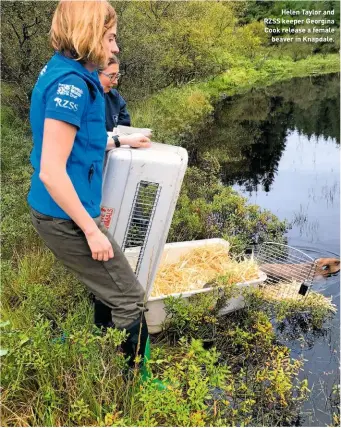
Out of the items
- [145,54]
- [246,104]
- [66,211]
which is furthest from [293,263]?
[246,104]

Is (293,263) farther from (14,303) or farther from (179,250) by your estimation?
(14,303)

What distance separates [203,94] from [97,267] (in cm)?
1616

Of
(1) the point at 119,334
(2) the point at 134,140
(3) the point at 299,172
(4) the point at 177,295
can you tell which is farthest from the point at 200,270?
(3) the point at 299,172

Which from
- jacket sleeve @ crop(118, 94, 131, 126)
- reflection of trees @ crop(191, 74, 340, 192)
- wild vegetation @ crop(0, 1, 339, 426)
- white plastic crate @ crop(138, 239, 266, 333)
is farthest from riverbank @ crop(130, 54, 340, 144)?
jacket sleeve @ crop(118, 94, 131, 126)

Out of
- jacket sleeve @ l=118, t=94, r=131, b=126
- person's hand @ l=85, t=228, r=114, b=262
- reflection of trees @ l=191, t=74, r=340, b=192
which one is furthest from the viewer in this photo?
reflection of trees @ l=191, t=74, r=340, b=192

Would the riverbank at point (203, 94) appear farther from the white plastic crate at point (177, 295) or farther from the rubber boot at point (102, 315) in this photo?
the rubber boot at point (102, 315)

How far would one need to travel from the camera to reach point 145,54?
38.6ft

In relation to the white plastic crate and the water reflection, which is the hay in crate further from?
the water reflection

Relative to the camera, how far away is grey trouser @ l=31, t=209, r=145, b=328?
8.63 ft

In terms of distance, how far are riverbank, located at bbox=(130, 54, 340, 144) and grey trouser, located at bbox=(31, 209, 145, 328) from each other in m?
6.89

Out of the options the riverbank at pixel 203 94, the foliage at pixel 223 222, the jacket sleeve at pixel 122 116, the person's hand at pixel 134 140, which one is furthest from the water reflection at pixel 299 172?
the jacket sleeve at pixel 122 116

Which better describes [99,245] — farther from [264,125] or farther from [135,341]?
[264,125]

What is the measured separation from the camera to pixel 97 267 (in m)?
2.71

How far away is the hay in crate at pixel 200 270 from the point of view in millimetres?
4551
